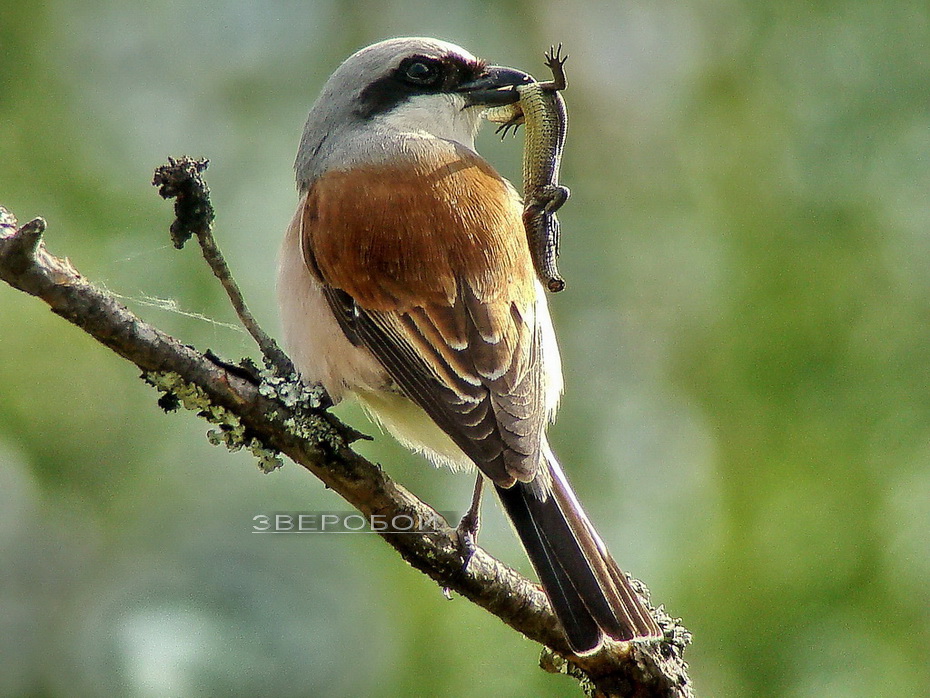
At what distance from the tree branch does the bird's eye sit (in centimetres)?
138

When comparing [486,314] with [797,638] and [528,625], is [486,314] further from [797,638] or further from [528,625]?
[797,638]

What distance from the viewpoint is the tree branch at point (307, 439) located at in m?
2.34

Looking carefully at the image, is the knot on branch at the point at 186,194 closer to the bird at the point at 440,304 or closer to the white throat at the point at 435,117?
the bird at the point at 440,304

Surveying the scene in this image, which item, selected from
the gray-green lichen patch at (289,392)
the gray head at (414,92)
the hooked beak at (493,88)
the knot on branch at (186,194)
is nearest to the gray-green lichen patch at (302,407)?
the gray-green lichen patch at (289,392)

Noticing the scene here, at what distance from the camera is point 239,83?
6.44 meters

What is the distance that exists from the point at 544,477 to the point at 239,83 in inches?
173

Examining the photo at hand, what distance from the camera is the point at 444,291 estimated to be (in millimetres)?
3119

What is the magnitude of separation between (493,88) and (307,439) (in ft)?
6.13

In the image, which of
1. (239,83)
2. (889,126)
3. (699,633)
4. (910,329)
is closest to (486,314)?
(699,633)

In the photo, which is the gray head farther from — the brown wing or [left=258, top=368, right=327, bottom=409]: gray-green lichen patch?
[left=258, top=368, right=327, bottom=409]: gray-green lichen patch

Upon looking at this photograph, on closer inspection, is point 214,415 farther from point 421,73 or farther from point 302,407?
point 421,73

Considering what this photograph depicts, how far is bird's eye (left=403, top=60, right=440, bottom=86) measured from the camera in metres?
4.00

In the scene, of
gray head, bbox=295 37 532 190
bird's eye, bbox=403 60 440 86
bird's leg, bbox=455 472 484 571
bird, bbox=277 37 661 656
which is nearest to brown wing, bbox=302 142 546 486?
bird, bbox=277 37 661 656

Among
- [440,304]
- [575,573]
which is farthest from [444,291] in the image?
[575,573]
